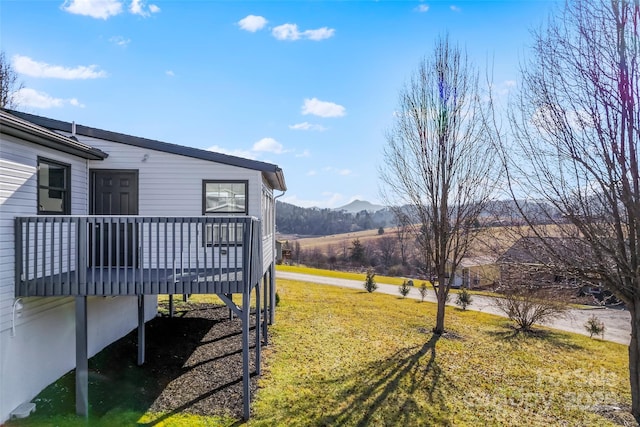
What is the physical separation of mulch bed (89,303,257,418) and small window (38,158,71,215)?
330 centimetres

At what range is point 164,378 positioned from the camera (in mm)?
7652

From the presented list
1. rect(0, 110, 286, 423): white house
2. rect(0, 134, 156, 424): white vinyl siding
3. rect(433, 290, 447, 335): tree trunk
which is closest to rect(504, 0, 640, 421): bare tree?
rect(0, 110, 286, 423): white house

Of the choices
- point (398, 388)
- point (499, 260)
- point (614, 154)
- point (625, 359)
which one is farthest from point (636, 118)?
point (625, 359)

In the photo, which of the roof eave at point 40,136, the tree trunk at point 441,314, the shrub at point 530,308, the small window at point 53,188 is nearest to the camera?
the roof eave at point 40,136

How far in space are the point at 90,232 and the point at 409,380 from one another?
24.7ft

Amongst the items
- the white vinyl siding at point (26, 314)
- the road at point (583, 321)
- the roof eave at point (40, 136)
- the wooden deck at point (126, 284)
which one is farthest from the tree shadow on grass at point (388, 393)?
the road at point (583, 321)

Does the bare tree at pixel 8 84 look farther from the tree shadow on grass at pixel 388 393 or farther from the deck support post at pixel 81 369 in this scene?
the tree shadow on grass at pixel 388 393

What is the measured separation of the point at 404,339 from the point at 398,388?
13.8 ft

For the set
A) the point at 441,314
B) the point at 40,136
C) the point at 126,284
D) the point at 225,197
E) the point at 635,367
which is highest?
the point at 40,136

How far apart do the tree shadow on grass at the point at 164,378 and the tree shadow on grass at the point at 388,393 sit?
5.92ft

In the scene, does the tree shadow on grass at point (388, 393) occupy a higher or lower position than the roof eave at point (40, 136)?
lower

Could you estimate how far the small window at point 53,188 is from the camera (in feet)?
22.2

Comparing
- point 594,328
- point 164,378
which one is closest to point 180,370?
point 164,378

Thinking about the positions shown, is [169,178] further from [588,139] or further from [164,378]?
[588,139]
